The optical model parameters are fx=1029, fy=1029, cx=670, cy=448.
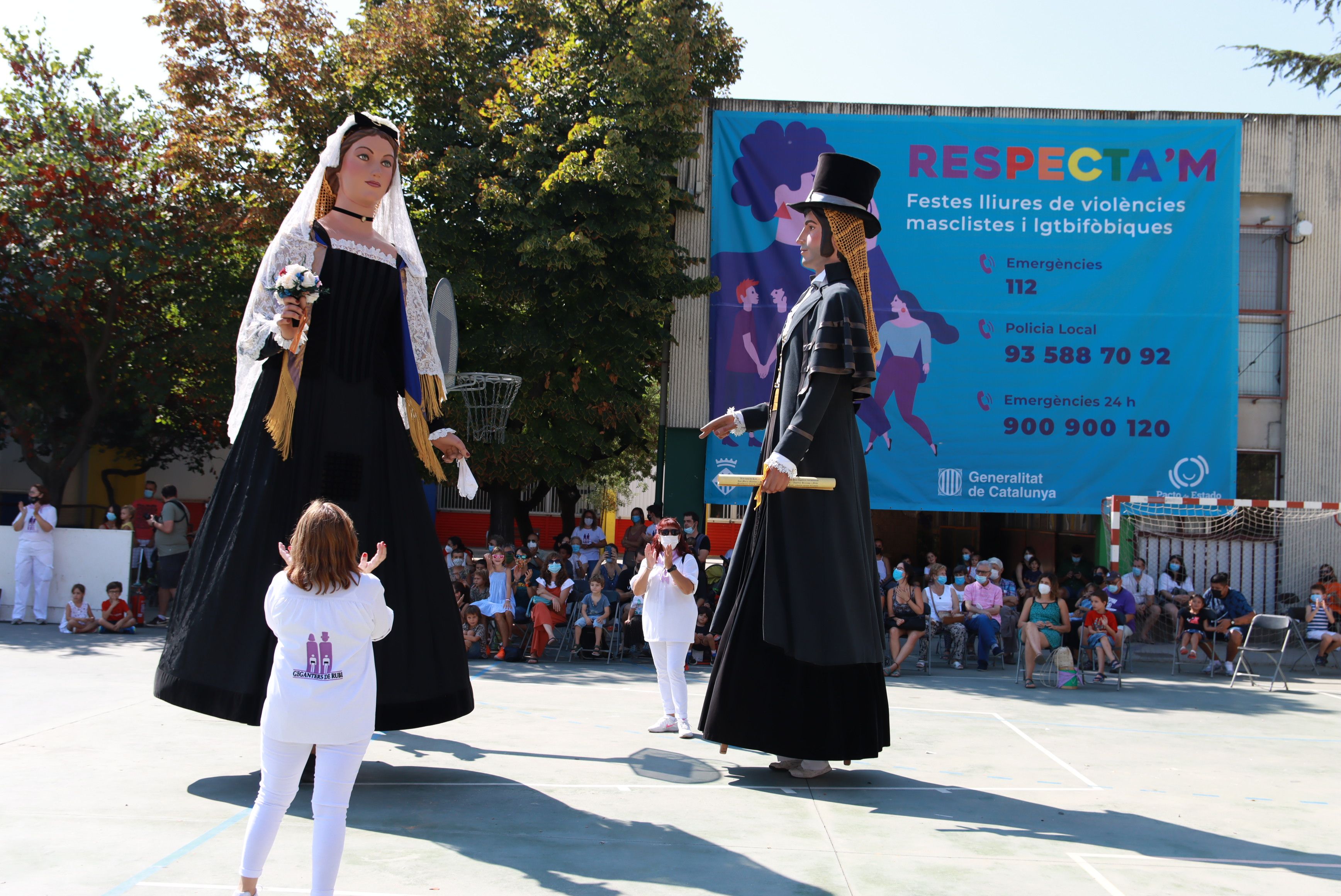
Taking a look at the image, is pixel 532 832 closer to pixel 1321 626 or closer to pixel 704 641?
pixel 704 641

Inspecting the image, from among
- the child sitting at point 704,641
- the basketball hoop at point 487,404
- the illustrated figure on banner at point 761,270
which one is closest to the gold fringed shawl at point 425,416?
the child sitting at point 704,641

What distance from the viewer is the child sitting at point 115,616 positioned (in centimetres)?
1179

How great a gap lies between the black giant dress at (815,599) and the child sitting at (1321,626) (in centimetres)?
1021

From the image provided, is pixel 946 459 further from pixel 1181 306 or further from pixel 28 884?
pixel 28 884

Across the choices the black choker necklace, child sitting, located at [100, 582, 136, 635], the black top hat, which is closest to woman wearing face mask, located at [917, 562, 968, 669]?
the black top hat

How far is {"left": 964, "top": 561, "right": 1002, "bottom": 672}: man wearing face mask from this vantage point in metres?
12.3

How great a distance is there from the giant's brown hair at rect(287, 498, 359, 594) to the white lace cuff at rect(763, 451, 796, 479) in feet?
7.32

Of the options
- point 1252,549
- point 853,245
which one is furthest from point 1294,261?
point 853,245

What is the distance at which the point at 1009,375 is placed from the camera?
15.3 m

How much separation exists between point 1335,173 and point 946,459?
7858 millimetres

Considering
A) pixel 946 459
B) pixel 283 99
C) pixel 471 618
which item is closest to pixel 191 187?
pixel 283 99

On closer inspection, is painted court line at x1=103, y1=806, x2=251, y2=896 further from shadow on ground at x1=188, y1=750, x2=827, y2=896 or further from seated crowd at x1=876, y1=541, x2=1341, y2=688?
seated crowd at x1=876, y1=541, x2=1341, y2=688

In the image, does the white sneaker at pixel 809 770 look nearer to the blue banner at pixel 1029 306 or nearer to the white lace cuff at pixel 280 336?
Result: the white lace cuff at pixel 280 336

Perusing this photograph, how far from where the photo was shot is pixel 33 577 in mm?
12359
